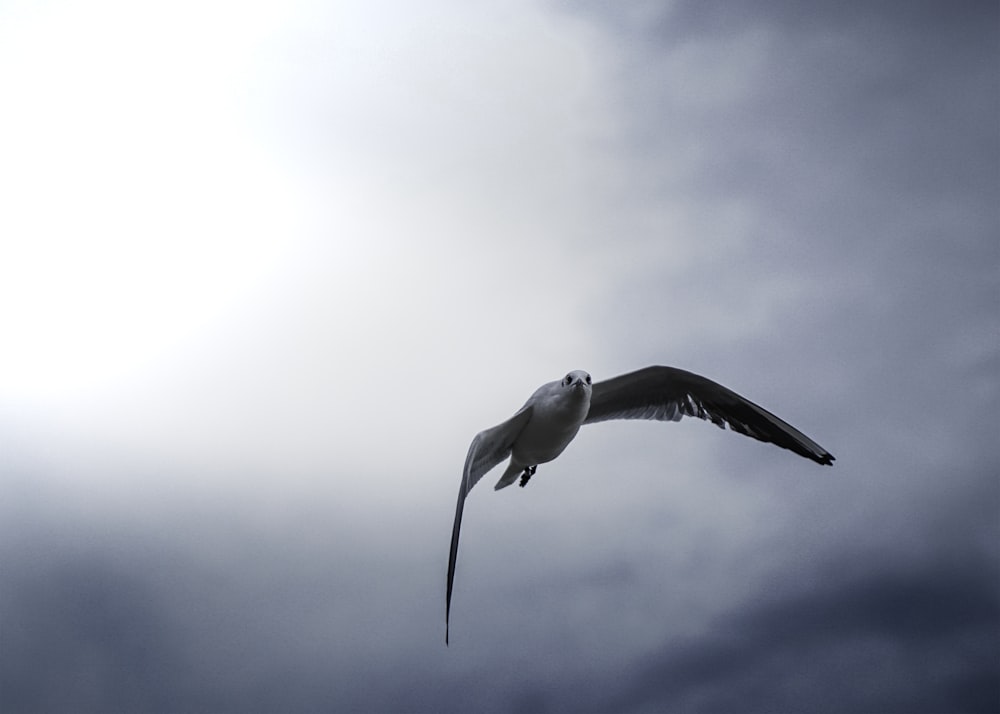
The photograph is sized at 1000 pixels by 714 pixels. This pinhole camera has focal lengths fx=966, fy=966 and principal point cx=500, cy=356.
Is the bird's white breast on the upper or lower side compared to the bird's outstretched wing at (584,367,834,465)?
lower

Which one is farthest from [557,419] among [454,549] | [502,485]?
[454,549]

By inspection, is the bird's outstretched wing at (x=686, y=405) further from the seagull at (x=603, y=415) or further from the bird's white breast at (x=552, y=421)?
the bird's white breast at (x=552, y=421)

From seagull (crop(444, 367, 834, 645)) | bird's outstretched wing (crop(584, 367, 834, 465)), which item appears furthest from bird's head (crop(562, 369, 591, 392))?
bird's outstretched wing (crop(584, 367, 834, 465))

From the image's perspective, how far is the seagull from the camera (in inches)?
577

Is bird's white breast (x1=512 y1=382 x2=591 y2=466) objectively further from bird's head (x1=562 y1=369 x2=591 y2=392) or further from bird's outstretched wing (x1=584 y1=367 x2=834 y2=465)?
bird's outstretched wing (x1=584 y1=367 x2=834 y2=465)

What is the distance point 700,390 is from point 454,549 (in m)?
5.94

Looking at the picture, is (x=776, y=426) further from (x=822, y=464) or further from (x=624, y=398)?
(x=624, y=398)

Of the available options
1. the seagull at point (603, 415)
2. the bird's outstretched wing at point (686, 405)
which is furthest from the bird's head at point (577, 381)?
the bird's outstretched wing at point (686, 405)

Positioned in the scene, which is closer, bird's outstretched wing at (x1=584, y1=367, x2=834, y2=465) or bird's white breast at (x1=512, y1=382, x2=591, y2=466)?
bird's white breast at (x1=512, y1=382, x2=591, y2=466)

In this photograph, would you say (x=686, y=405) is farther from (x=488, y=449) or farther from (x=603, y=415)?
(x=488, y=449)

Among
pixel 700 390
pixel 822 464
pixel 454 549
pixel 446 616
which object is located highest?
pixel 700 390

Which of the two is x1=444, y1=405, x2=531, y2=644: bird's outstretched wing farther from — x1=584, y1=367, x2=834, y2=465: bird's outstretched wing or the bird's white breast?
x1=584, y1=367, x2=834, y2=465: bird's outstretched wing

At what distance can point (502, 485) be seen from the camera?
16.0 metres

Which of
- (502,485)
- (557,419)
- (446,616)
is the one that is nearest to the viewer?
(446,616)
